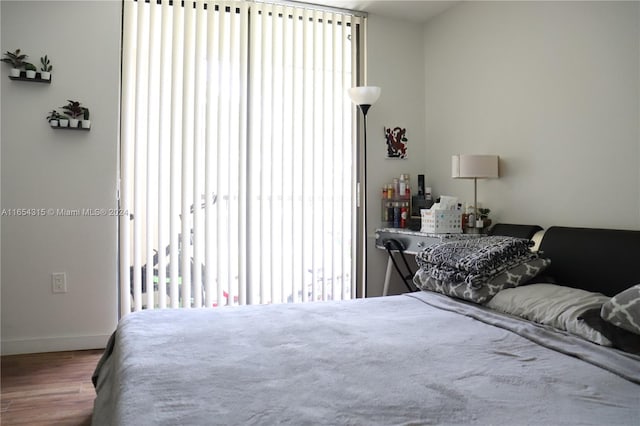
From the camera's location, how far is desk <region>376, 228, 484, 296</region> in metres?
2.95

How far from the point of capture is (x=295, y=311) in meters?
2.00

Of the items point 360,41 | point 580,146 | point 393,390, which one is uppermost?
point 360,41

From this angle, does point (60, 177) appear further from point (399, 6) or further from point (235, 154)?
point (399, 6)

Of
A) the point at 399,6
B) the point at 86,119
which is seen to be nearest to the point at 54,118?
the point at 86,119

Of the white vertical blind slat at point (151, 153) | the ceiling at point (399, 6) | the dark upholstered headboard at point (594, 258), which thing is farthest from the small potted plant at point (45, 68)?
the dark upholstered headboard at point (594, 258)

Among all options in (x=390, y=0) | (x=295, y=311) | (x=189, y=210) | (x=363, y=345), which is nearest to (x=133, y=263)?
(x=189, y=210)

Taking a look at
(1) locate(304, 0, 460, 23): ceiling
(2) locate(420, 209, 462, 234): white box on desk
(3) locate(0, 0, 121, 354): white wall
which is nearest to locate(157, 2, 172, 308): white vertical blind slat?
(3) locate(0, 0, 121, 354): white wall

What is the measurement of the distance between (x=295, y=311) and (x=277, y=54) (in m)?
2.20

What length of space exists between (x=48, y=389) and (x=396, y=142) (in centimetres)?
285

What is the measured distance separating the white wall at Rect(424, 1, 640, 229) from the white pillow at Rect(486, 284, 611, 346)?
67cm

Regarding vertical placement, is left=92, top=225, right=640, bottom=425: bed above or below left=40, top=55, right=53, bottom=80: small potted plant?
below

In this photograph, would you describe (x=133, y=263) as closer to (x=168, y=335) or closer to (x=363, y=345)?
(x=168, y=335)

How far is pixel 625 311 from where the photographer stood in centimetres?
148

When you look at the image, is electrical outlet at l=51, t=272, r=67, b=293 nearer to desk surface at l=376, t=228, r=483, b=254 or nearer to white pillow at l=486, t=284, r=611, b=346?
desk surface at l=376, t=228, r=483, b=254
